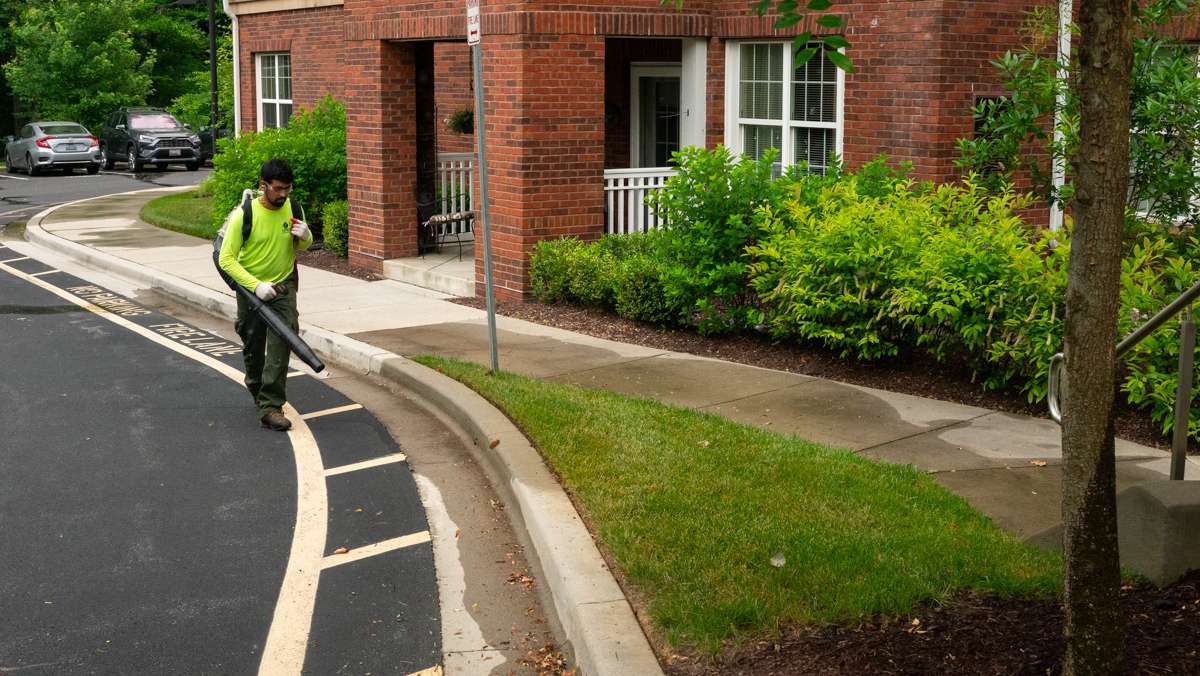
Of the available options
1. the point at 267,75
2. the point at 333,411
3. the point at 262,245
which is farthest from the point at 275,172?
the point at 267,75

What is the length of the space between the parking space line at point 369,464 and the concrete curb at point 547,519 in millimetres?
486

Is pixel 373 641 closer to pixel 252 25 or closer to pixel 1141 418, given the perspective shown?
pixel 1141 418

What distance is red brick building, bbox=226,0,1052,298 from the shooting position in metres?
12.4

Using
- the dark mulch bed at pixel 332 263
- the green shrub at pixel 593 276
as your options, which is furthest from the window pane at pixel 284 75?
the green shrub at pixel 593 276

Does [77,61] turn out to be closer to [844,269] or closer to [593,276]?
[593,276]

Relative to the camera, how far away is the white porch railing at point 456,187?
648 inches

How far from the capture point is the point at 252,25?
23297mm

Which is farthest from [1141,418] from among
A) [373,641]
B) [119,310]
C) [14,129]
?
[14,129]

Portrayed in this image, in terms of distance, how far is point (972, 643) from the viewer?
4711 mm

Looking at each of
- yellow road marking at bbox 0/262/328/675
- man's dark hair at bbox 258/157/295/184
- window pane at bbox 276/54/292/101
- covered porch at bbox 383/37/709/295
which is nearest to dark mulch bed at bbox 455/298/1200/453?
covered porch at bbox 383/37/709/295

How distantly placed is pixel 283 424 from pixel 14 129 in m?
46.3

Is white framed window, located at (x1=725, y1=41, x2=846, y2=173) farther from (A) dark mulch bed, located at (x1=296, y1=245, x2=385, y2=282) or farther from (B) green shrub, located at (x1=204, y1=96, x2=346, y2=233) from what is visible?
(B) green shrub, located at (x1=204, y1=96, x2=346, y2=233)

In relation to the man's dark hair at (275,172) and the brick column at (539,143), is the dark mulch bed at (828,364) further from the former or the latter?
the man's dark hair at (275,172)

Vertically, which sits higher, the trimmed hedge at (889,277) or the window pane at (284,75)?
the window pane at (284,75)
